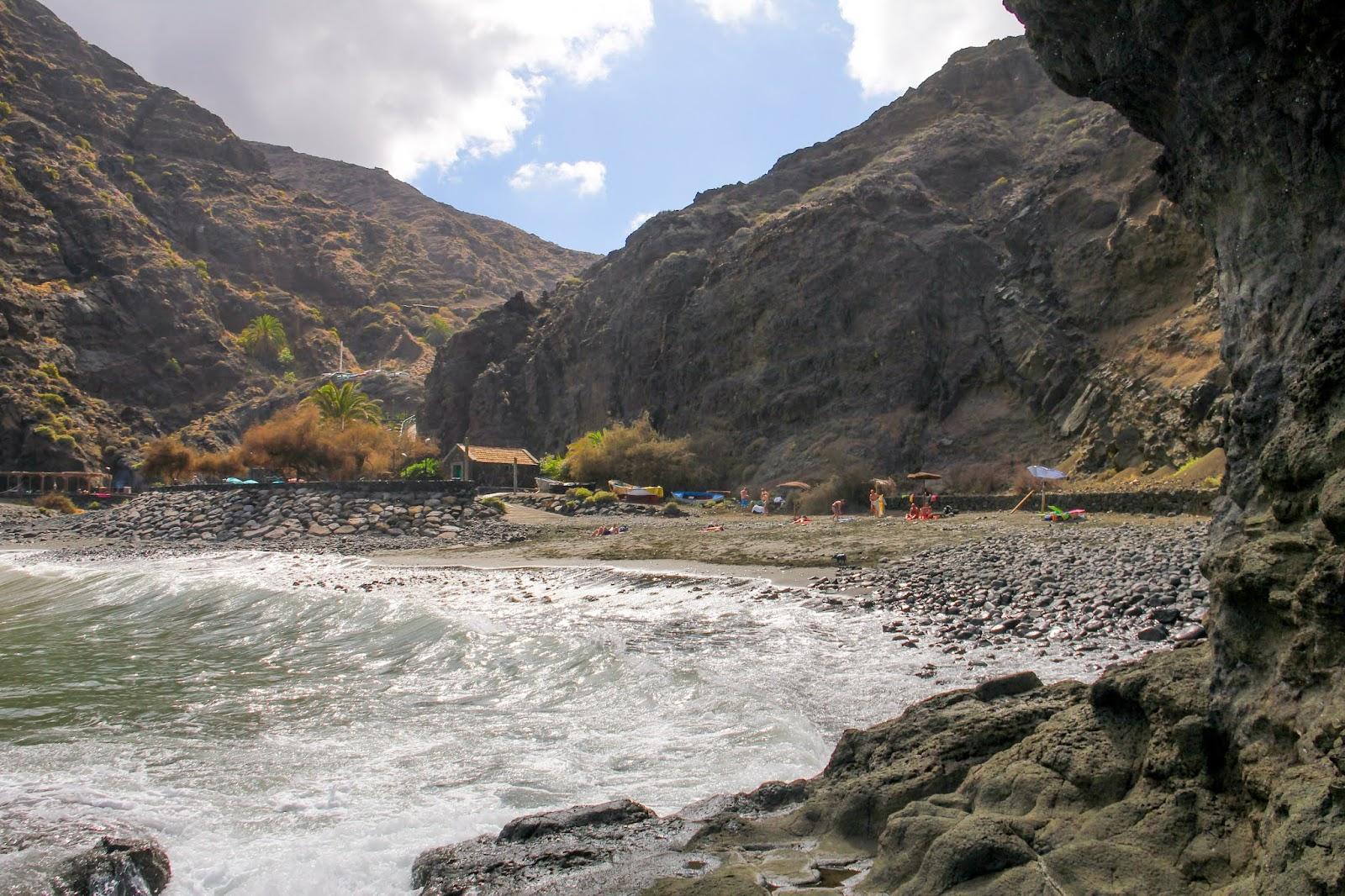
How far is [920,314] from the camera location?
52000 mm

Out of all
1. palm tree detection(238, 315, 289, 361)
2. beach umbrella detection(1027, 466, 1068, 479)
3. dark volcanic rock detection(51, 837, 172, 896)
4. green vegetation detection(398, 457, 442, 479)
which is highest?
palm tree detection(238, 315, 289, 361)

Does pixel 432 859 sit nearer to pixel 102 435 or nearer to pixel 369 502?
pixel 369 502

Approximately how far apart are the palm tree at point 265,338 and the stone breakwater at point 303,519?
7950 centimetres

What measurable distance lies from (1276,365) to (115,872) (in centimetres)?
668

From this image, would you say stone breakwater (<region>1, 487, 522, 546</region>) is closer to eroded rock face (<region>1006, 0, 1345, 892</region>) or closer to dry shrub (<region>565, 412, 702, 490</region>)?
dry shrub (<region>565, 412, 702, 490</region>)

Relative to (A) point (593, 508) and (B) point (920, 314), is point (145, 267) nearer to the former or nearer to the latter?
(A) point (593, 508)

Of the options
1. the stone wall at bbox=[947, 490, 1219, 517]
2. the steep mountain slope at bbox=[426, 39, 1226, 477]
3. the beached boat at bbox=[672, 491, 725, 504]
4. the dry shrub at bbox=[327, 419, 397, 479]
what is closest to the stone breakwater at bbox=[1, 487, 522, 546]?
the dry shrub at bbox=[327, 419, 397, 479]

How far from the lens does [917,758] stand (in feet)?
18.1

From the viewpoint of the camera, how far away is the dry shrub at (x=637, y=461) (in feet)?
165

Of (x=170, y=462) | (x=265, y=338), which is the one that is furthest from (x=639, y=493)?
(x=265, y=338)

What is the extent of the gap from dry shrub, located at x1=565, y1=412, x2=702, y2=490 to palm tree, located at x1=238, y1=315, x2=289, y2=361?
78.5m

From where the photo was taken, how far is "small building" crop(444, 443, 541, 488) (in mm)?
57406

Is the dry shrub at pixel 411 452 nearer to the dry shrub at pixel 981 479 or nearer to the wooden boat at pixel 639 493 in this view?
the wooden boat at pixel 639 493

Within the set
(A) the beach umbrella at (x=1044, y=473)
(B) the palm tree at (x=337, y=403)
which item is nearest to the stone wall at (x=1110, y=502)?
(A) the beach umbrella at (x=1044, y=473)
